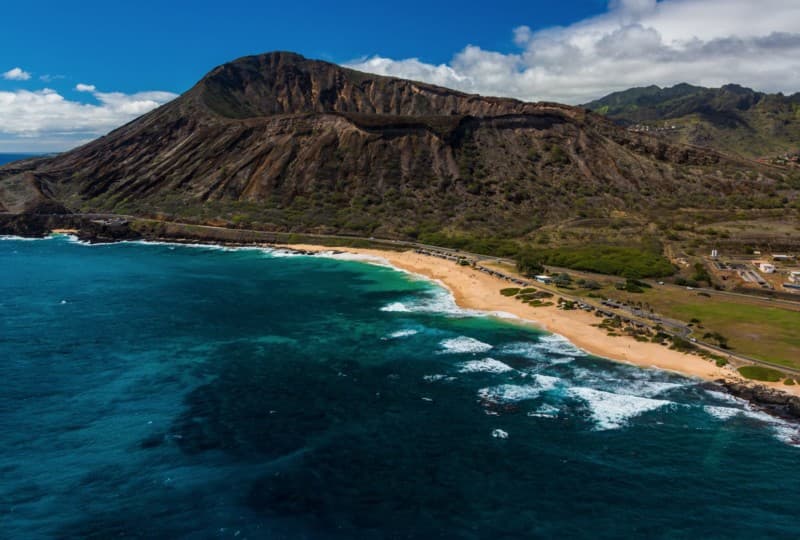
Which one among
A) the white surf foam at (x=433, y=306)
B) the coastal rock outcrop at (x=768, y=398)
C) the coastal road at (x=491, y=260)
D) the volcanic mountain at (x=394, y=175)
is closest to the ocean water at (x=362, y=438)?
the coastal rock outcrop at (x=768, y=398)

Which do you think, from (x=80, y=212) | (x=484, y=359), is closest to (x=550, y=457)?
(x=484, y=359)

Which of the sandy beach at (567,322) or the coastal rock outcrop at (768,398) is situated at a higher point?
the sandy beach at (567,322)

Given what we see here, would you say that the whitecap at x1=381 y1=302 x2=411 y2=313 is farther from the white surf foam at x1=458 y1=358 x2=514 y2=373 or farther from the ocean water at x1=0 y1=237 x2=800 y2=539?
the white surf foam at x1=458 y1=358 x2=514 y2=373

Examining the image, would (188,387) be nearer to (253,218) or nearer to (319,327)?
(319,327)

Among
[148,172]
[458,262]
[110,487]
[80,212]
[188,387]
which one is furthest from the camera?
[148,172]

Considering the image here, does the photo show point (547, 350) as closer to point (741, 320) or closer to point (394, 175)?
point (741, 320)

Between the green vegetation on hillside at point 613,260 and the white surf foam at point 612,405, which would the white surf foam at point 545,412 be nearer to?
the white surf foam at point 612,405

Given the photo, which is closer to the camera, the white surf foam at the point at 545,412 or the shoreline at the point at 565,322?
the white surf foam at the point at 545,412
